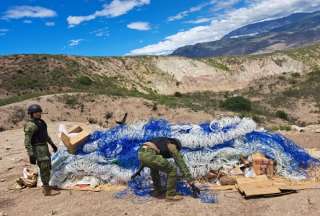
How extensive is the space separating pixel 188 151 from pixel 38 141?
10.4ft

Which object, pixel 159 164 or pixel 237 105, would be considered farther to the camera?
pixel 237 105

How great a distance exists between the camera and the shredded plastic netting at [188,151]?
383 inches

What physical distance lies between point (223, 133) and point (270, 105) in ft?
121

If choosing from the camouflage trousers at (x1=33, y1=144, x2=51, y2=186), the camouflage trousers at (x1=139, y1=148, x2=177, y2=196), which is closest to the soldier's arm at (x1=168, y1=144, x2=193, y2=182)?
the camouflage trousers at (x1=139, y1=148, x2=177, y2=196)

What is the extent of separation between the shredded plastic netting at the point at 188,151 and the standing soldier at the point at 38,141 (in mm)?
724

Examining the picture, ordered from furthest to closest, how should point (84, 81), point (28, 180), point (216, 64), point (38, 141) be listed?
1. point (216, 64)
2. point (84, 81)
3. point (28, 180)
4. point (38, 141)

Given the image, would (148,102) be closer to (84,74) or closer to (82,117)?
(82,117)

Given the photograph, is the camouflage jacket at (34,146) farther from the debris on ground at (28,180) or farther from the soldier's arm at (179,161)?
the soldier's arm at (179,161)

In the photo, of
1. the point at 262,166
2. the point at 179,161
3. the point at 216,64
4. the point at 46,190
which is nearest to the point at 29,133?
the point at 46,190

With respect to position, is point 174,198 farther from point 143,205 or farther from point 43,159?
point 43,159

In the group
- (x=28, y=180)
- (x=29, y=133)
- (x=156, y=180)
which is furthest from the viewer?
(x=28, y=180)

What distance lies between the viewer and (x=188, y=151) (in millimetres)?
9836

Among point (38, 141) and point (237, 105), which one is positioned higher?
point (38, 141)

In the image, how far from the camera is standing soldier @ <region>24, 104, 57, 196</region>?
30.3ft
